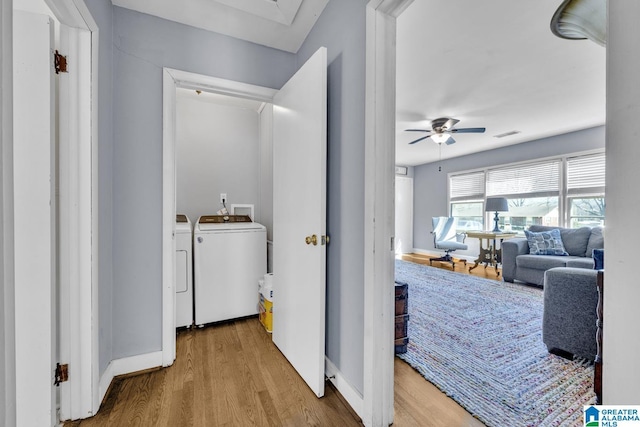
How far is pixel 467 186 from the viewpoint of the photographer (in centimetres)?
602

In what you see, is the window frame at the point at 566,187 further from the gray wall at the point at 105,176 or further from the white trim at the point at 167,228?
the gray wall at the point at 105,176

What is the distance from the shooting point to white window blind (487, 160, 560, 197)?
4586mm

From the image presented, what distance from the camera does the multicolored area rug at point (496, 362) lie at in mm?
1397

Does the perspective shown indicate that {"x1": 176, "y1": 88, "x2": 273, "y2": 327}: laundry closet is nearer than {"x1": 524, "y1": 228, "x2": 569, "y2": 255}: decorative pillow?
Yes

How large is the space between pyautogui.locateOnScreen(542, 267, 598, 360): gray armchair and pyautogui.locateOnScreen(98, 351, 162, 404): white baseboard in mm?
2731

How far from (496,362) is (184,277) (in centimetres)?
246

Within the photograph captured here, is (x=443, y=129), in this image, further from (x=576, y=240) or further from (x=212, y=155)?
(x=212, y=155)

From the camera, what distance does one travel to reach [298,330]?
66.0 inches

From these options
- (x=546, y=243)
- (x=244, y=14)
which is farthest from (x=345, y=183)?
(x=546, y=243)

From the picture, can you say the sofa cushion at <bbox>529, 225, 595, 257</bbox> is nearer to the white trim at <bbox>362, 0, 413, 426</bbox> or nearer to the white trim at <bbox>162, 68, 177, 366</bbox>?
the white trim at <bbox>362, 0, 413, 426</bbox>

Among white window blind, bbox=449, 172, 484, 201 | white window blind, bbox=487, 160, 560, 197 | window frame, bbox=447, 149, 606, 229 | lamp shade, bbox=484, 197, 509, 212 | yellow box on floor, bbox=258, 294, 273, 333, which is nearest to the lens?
yellow box on floor, bbox=258, 294, 273, 333

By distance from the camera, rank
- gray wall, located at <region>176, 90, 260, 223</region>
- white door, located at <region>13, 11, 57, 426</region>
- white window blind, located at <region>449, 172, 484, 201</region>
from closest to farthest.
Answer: white door, located at <region>13, 11, 57, 426</region>
gray wall, located at <region>176, 90, 260, 223</region>
white window blind, located at <region>449, 172, 484, 201</region>

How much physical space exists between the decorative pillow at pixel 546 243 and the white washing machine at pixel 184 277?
4.59 meters

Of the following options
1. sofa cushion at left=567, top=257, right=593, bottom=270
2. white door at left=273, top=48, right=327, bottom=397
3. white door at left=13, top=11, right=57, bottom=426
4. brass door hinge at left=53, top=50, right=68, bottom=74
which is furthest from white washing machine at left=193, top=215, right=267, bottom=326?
sofa cushion at left=567, top=257, right=593, bottom=270
